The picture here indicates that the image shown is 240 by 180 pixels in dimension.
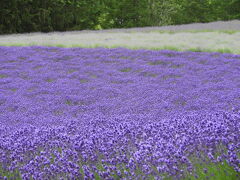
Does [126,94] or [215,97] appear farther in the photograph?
[126,94]

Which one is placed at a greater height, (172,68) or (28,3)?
(28,3)

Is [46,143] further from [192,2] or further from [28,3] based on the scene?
[192,2]

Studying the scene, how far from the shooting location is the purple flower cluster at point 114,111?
4258 mm

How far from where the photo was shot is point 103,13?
87.5ft

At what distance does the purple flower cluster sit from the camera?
4.26 metres

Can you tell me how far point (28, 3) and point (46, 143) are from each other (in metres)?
20.6

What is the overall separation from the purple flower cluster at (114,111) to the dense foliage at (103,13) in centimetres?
1049

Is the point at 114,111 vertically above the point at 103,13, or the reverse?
the point at 103,13

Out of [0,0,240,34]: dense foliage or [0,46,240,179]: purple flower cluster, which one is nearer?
[0,46,240,179]: purple flower cluster

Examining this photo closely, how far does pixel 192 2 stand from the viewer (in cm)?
2998

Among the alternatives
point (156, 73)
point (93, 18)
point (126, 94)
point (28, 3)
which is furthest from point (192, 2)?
point (126, 94)

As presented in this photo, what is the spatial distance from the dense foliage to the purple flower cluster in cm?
1049

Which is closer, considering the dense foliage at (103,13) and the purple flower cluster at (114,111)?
the purple flower cluster at (114,111)

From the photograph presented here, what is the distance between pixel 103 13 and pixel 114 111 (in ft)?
66.2
